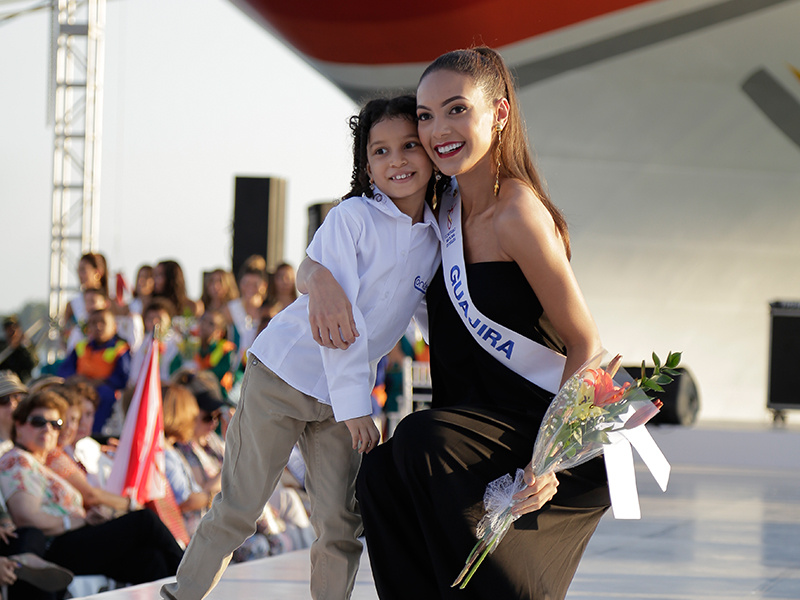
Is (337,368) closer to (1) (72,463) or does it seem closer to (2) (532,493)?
(2) (532,493)

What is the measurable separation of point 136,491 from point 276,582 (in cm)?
100

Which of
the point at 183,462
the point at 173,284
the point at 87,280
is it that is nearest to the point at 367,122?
the point at 183,462

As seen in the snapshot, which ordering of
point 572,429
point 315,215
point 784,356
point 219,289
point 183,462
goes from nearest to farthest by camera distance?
point 572,429 → point 183,462 → point 219,289 → point 315,215 → point 784,356

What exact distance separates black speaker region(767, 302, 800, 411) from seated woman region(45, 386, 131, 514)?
6287 millimetres

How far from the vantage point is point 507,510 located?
1.83 m

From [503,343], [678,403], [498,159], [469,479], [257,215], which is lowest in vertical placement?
[678,403]

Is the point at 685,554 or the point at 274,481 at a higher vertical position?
the point at 274,481

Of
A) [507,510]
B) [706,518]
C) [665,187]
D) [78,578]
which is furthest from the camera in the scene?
[665,187]

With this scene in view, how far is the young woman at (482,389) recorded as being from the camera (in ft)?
6.23

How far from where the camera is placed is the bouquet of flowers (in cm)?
181

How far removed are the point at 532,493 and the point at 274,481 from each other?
70 centimetres

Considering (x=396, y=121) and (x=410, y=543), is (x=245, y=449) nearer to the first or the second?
(x=410, y=543)

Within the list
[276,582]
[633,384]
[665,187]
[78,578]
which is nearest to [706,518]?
[276,582]

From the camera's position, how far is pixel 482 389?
6.89ft
